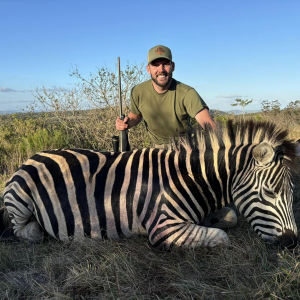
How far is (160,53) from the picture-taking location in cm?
369

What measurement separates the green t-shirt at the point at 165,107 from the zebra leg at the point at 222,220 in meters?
1.45

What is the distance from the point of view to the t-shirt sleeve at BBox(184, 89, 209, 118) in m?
3.54

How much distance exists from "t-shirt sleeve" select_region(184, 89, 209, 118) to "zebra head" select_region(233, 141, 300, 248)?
1455mm

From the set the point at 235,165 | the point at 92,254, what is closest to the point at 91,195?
the point at 92,254

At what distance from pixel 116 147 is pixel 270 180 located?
2492mm

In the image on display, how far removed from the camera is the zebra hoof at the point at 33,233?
2660 mm

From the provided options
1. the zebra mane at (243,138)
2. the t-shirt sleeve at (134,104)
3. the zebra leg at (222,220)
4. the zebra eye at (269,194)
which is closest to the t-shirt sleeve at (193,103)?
the t-shirt sleeve at (134,104)

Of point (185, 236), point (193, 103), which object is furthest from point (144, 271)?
point (193, 103)

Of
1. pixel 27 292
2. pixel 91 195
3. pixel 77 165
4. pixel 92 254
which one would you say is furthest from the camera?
pixel 77 165

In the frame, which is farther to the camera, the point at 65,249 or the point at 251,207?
the point at 65,249

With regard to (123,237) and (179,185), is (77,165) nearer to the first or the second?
(123,237)

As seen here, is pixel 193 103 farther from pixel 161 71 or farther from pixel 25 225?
pixel 25 225

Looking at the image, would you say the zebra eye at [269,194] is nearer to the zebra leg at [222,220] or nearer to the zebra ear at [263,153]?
the zebra ear at [263,153]

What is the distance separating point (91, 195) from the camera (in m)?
2.49
